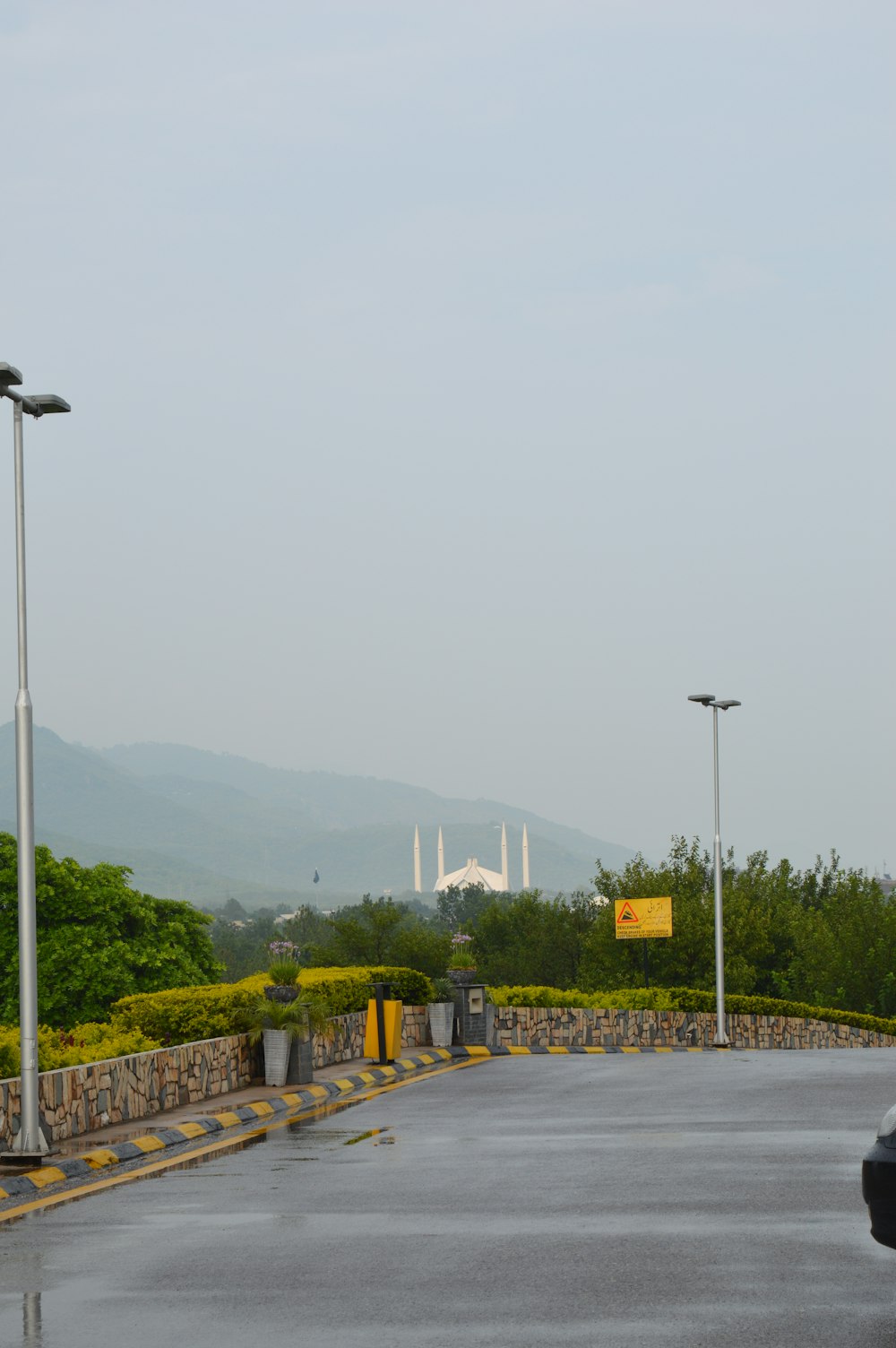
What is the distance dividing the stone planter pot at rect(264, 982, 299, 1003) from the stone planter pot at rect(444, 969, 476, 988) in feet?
28.2

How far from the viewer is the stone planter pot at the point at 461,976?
2979cm

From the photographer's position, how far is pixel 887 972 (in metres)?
65.8

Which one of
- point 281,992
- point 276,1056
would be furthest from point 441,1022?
point 276,1056

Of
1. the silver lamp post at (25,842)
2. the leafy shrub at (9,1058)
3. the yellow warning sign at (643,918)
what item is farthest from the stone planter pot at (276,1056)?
the yellow warning sign at (643,918)

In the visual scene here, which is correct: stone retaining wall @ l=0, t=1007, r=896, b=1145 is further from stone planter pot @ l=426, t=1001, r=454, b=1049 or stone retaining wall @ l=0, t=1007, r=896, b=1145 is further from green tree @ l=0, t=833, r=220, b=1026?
green tree @ l=0, t=833, r=220, b=1026

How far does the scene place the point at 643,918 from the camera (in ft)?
179

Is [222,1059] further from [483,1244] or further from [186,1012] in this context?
[483,1244]

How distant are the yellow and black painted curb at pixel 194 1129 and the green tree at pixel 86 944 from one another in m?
33.8

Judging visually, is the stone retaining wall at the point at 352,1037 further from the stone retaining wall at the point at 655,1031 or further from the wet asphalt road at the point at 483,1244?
the wet asphalt road at the point at 483,1244

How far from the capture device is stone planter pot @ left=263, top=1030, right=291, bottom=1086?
20.8 meters

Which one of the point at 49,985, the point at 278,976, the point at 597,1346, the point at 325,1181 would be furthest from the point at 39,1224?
the point at 49,985

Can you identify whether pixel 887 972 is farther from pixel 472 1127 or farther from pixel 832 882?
pixel 472 1127

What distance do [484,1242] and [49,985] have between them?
5066cm

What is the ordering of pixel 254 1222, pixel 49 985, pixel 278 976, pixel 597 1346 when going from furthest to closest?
pixel 49 985
pixel 278 976
pixel 254 1222
pixel 597 1346
